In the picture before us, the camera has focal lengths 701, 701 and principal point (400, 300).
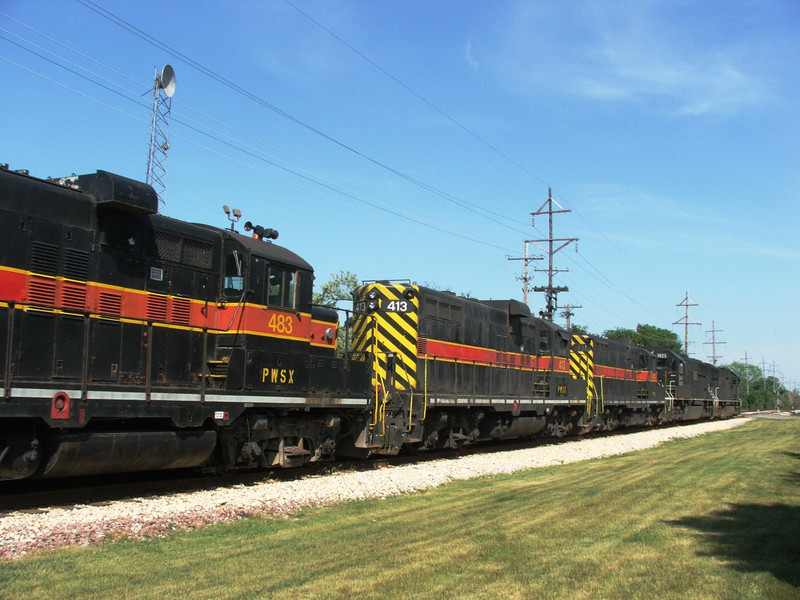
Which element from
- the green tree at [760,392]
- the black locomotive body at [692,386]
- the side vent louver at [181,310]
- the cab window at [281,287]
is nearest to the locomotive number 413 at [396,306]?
the cab window at [281,287]

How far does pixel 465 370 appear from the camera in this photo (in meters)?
18.3

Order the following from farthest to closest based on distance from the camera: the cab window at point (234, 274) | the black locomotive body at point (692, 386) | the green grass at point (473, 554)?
the black locomotive body at point (692, 386) < the cab window at point (234, 274) < the green grass at point (473, 554)

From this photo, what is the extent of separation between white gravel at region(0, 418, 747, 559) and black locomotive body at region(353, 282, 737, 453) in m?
1.71

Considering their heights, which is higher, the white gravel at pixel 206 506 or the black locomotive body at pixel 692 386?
the black locomotive body at pixel 692 386

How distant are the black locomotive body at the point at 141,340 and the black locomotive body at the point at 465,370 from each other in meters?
3.16

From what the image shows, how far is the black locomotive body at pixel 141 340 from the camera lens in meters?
8.50

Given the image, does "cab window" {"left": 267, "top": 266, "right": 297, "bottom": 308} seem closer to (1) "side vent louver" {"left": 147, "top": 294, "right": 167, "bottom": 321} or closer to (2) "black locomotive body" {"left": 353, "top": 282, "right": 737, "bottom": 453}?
(1) "side vent louver" {"left": 147, "top": 294, "right": 167, "bottom": 321}

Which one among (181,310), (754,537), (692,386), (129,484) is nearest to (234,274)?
(181,310)

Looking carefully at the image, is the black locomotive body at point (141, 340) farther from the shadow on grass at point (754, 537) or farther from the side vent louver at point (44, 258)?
the shadow on grass at point (754, 537)

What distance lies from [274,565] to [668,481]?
7.85 metres

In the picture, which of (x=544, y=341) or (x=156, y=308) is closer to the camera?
(x=156, y=308)

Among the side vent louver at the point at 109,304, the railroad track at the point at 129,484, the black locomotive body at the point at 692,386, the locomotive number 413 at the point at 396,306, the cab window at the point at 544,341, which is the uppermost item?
the locomotive number 413 at the point at 396,306

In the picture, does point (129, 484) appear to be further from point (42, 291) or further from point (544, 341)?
point (544, 341)

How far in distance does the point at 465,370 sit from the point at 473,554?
12.1 metres
